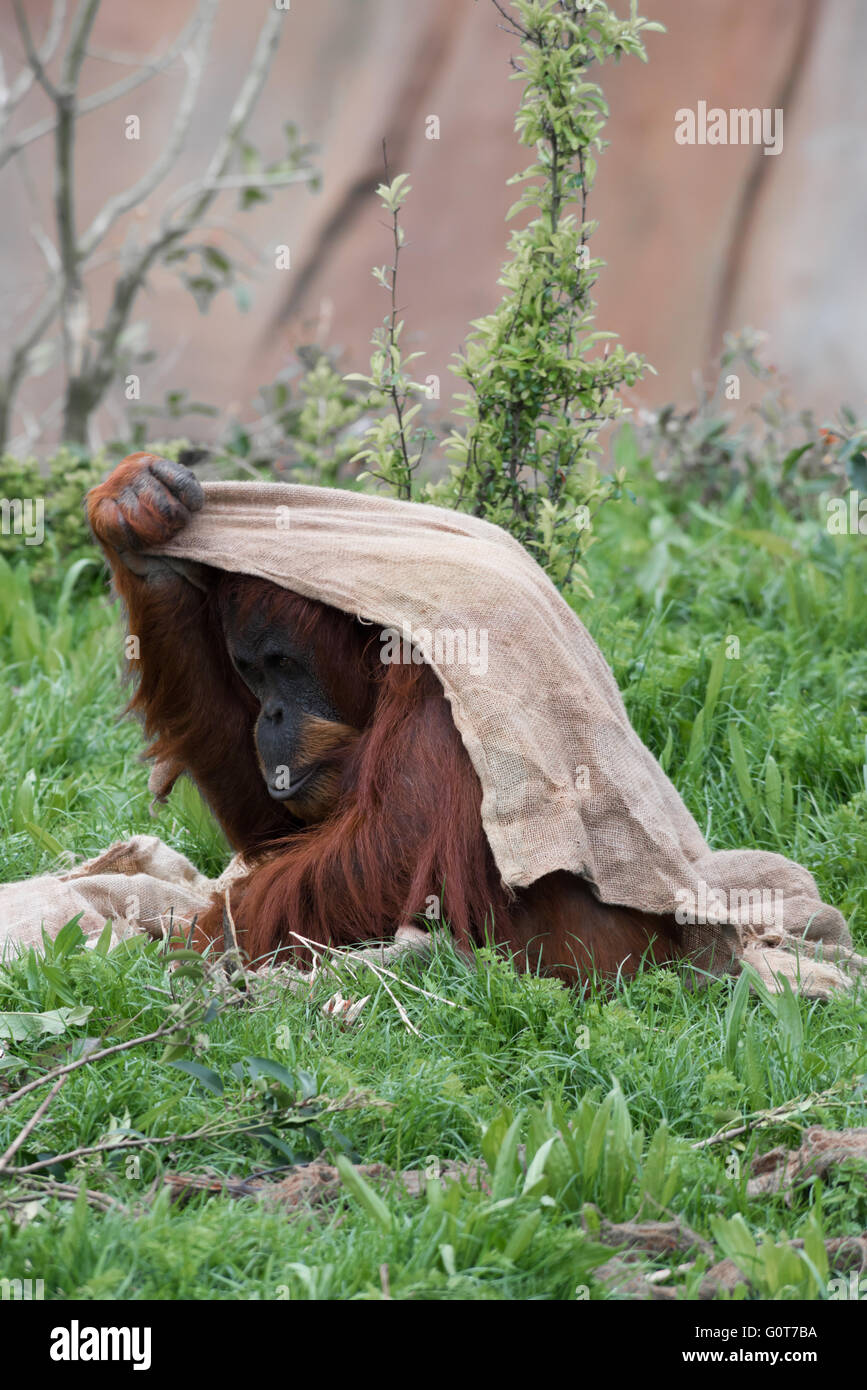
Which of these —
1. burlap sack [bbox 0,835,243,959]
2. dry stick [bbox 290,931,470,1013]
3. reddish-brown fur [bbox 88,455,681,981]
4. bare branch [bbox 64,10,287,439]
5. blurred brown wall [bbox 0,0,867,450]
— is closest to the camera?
dry stick [bbox 290,931,470,1013]

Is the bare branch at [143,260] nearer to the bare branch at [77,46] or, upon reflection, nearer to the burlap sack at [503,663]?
the bare branch at [77,46]

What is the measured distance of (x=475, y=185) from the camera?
934 cm

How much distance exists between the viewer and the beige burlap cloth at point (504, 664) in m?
2.65

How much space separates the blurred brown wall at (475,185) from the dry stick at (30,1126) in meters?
7.10

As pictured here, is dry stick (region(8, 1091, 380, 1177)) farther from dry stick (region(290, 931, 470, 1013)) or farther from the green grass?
dry stick (region(290, 931, 470, 1013))

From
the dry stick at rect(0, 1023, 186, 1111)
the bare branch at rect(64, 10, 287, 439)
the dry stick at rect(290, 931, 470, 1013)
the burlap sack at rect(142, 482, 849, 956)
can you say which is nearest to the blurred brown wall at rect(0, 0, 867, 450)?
the bare branch at rect(64, 10, 287, 439)

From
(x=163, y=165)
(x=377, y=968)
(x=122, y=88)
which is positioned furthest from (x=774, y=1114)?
(x=122, y=88)

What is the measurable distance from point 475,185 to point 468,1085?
786 cm

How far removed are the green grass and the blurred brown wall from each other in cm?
560

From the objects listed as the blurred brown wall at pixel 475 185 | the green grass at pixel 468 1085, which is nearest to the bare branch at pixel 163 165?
the blurred brown wall at pixel 475 185

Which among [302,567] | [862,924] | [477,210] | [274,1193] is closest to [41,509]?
[302,567]

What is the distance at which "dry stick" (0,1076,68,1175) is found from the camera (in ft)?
6.64

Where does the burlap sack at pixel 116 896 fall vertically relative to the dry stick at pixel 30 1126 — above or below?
above

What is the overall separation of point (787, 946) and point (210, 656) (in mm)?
1325
